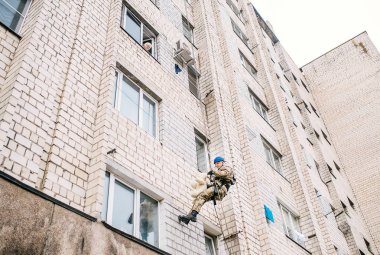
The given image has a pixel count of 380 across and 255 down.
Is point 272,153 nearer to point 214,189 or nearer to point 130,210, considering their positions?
point 214,189

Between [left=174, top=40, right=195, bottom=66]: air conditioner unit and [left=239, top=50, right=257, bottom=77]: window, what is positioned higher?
[left=239, top=50, right=257, bottom=77]: window

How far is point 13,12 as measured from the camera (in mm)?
6133

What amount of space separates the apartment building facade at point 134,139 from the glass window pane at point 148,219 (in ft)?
0.08

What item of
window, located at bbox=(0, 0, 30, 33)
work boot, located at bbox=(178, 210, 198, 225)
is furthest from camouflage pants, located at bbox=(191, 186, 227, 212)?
window, located at bbox=(0, 0, 30, 33)

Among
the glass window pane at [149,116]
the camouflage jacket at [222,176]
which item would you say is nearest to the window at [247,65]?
the glass window pane at [149,116]

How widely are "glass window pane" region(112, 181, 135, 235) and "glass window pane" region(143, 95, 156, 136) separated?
70.2 inches

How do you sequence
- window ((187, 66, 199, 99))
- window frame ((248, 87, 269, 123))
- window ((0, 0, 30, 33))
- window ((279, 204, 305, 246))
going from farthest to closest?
window frame ((248, 87, 269, 123)) → window ((187, 66, 199, 99)) → window ((279, 204, 305, 246)) → window ((0, 0, 30, 33))

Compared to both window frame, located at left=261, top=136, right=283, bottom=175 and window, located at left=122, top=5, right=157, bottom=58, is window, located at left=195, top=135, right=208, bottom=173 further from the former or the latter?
window frame, located at left=261, top=136, right=283, bottom=175

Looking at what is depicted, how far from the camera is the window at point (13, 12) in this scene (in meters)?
Answer: 5.87

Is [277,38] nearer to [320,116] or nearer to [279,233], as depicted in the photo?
[320,116]

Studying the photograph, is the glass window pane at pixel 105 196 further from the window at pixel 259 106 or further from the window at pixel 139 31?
the window at pixel 259 106

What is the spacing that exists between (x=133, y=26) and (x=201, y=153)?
373cm

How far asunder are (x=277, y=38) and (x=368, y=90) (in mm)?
7277

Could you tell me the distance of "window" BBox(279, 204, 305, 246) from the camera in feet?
35.6
